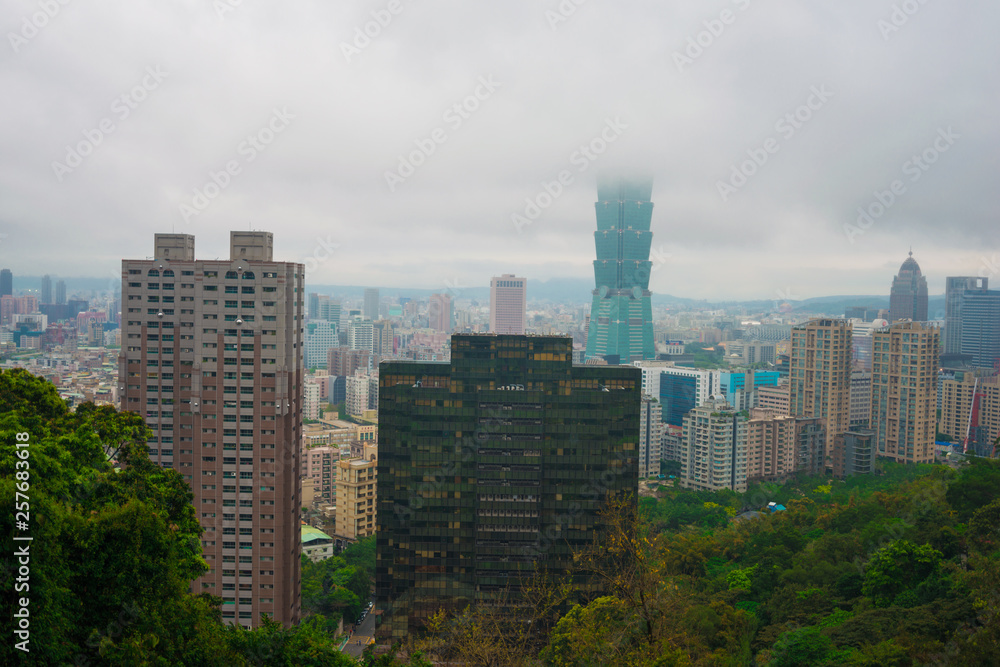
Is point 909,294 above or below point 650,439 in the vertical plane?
above

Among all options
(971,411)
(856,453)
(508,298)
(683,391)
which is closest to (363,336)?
(508,298)

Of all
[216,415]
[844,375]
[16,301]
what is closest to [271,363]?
[216,415]

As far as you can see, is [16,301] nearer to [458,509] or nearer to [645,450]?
[645,450]

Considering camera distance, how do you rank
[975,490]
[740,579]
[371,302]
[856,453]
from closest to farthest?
1. [975,490]
2. [740,579]
3. [856,453]
4. [371,302]

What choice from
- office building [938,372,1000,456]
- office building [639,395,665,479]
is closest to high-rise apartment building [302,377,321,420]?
office building [639,395,665,479]

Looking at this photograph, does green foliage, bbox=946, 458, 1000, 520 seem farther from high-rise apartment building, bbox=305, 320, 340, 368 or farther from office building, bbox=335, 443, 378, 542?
high-rise apartment building, bbox=305, 320, 340, 368

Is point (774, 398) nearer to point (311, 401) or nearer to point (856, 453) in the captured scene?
point (856, 453)
